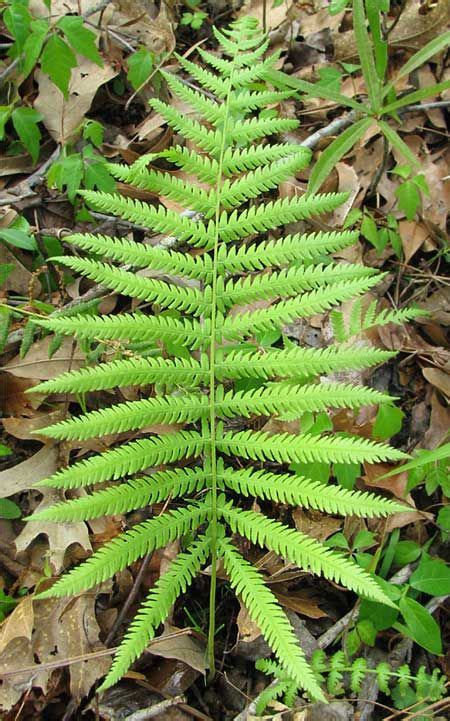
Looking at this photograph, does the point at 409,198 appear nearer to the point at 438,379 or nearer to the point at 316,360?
the point at 438,379

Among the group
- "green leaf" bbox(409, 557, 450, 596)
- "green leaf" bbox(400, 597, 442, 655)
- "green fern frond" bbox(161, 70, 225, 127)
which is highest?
"green fern frond" bbox(161, 70, 225, 127)

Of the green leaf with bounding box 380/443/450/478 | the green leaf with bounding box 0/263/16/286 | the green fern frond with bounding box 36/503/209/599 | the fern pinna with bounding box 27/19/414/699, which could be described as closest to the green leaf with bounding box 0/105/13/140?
the green leaf with bounding box 0/263/16/286

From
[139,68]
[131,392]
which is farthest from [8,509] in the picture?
[139,68]

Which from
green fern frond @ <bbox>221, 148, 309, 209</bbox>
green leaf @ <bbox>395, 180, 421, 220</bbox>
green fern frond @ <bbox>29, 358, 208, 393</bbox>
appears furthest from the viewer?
green leaf @ <bbox>395, 180, 421, 220</bbox>

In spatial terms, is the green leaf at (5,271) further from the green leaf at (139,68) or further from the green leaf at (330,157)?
the green leaf at (330,157)

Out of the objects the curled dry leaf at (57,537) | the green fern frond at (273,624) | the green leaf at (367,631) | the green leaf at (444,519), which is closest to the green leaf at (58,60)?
the curled dry leaf at (57,537)

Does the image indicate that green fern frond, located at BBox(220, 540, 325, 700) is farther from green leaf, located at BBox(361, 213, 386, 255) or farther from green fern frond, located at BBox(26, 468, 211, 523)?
green leaf, located at BBox(361, 213, 386, 255)

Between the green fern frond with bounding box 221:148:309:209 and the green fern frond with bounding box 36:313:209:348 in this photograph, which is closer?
the green fern frond with bounding box 36:313:209:348

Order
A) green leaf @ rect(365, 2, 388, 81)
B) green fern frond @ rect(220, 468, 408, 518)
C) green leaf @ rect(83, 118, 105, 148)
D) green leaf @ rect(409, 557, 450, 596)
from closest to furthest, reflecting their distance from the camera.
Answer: green fern frond @ rect(220, 468, 408, 518) < green leaf @ rect(409, 557, 450, 596) < green leaf @ rect(365, 2, 388, 81) < green leaf @ rect(83, 118, 105, 148)
